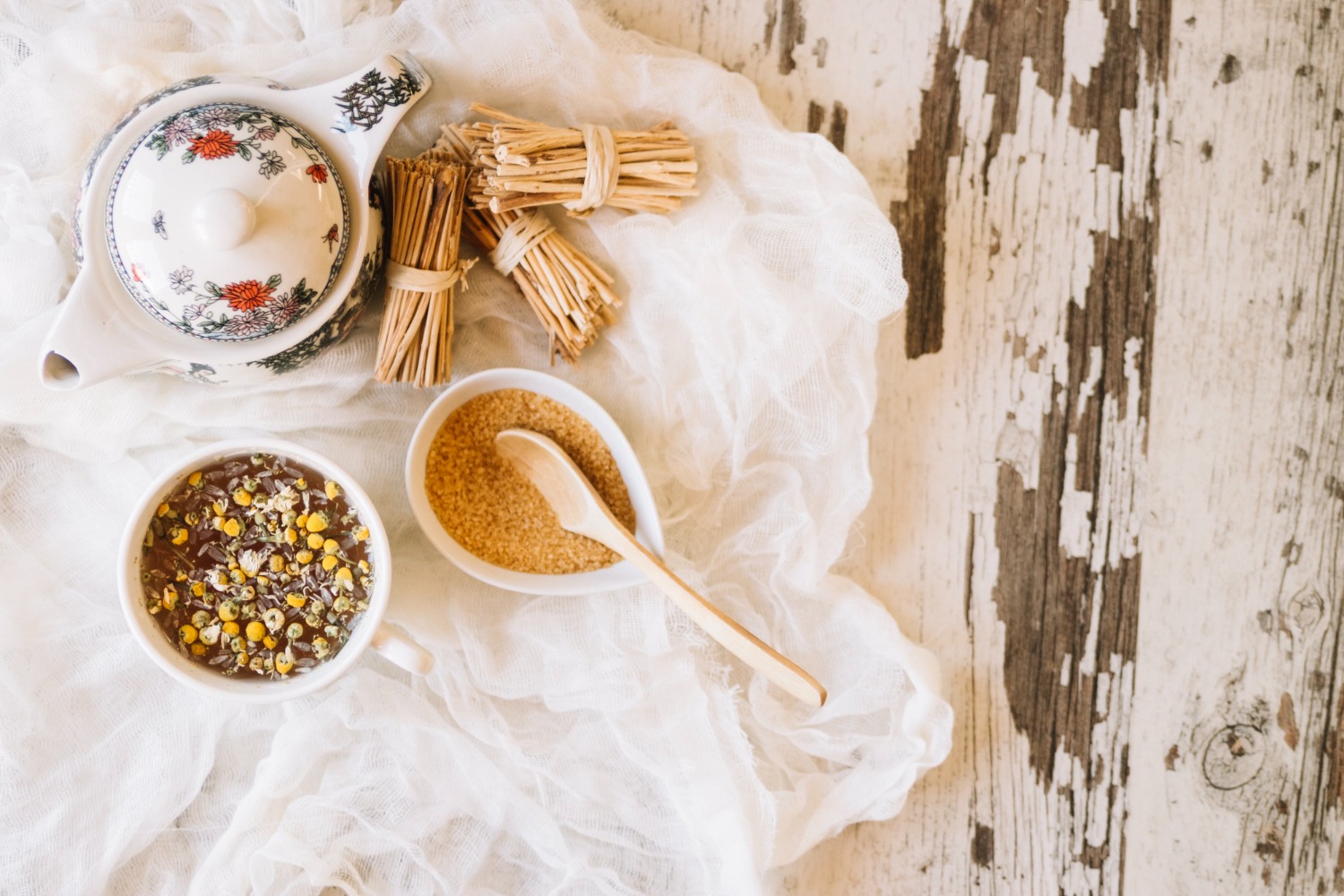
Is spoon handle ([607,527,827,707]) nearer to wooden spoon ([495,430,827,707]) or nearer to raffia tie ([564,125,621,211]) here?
wooden spoon ([495,430,827,707])

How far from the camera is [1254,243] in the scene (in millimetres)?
1014

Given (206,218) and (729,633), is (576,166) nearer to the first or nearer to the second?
(206,218)

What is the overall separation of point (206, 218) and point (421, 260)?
202 mm

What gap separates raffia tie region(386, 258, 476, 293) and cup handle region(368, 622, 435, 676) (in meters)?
0.31

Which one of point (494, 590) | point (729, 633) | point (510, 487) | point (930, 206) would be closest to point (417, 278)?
point (510, 487)

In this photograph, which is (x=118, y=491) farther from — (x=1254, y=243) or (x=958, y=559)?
(x=1254, y=243)

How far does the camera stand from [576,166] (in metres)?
0.84

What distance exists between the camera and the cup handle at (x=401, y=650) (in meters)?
0.80

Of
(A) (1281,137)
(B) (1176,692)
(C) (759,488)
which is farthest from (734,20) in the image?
(B) (1176,692)

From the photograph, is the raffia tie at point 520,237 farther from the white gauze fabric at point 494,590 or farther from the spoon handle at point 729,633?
the spoon handle at point 729,633

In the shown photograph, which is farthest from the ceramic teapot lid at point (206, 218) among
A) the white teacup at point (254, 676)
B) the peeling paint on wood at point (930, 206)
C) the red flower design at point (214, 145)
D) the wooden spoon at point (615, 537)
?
the peeling paint on wood at point (930, 206)

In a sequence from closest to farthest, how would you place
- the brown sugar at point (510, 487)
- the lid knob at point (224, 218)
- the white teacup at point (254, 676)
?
the lid knob at point (224, 218)
the white teacup at point (254, 676)
the brown sugar at point (510, 487)

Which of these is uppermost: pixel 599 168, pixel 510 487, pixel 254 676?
pixel 599 168

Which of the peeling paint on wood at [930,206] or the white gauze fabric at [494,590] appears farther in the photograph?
the peeling paint on wood at [930,206]
